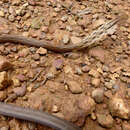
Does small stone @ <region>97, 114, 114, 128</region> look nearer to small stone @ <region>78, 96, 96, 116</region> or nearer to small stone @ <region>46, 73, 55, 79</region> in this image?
small stone @ <region>78, 96, 96, 116</region>

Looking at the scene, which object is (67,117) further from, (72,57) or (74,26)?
(74,26)

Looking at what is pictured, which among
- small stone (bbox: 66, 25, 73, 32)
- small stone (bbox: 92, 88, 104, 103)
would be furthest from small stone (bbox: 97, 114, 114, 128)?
small stone (bbox: 66, 25, 73, 32)

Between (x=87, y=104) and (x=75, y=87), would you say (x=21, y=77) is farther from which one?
(x=87, y=104)

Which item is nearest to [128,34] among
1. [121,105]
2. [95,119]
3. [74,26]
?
[74,26]

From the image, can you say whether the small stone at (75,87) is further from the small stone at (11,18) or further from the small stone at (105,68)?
the small stone at (11,18)

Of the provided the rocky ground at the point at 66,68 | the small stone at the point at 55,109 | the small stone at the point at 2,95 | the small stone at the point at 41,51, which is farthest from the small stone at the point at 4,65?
the small stone at the point at 55,109

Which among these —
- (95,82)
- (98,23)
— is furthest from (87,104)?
(98,23)
